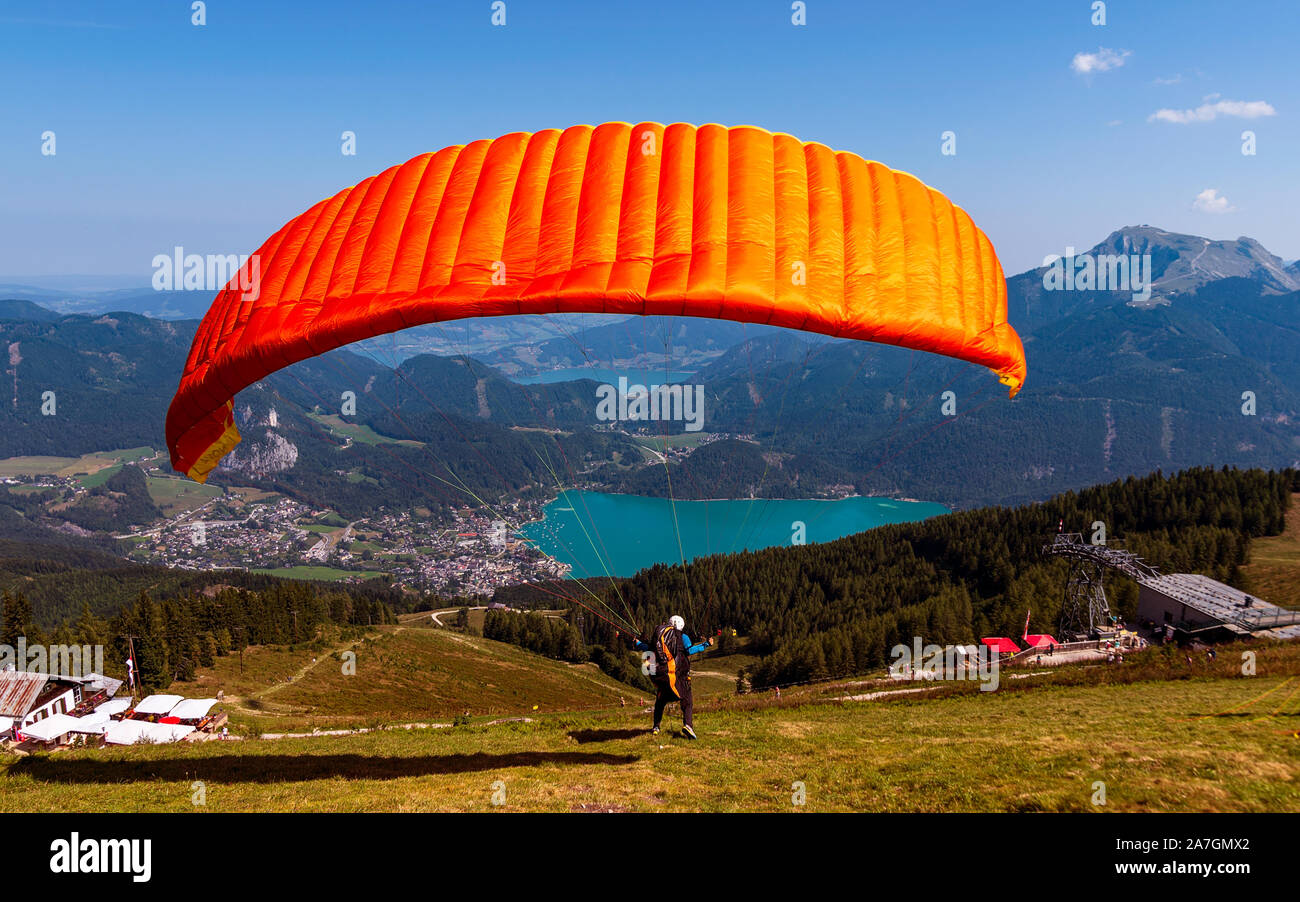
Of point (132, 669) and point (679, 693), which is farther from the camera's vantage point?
point (132, 669)

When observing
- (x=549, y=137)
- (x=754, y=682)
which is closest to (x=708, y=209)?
(x=549, y=137)

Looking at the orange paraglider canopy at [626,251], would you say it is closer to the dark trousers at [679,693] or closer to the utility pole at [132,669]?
the dark trousers at [679,693]

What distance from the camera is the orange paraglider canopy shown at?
28.0 ft

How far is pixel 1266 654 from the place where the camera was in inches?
861

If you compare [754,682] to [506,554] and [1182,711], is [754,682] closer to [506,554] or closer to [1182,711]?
[1182,711]

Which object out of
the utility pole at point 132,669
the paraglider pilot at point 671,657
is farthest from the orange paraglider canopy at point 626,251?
the utility pole at point 132,669

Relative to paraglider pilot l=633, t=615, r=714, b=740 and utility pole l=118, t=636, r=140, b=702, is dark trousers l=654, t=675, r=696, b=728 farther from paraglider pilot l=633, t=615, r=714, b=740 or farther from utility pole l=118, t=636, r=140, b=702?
utility pole l=118, t=636, r=140, b=702

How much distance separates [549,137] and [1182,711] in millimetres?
15841

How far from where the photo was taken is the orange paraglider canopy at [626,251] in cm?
855

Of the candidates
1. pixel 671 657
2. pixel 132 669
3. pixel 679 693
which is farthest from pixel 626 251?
pixel 132 669

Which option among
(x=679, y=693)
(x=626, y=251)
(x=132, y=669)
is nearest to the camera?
(x=626, y=251)

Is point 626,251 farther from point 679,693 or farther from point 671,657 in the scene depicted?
point 679,693

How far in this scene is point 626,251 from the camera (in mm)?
8898

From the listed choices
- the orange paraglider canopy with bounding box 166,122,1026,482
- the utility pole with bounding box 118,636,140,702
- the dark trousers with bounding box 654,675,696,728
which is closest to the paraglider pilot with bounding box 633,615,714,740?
the dark trousers with bounding box 654,675,696,728
